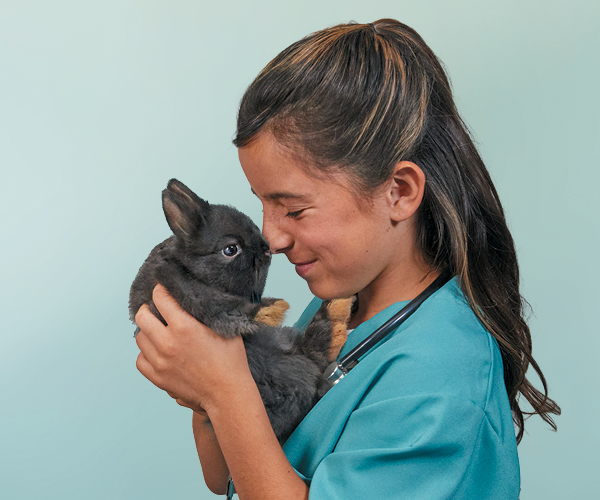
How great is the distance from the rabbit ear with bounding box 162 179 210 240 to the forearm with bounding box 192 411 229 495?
22.9 inches

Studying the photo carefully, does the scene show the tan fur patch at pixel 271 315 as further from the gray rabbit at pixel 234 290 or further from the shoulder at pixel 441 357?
the shoulder at pixel 441 357

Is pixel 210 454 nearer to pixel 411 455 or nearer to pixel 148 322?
pixel 148 322

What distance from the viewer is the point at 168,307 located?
54.0 inches

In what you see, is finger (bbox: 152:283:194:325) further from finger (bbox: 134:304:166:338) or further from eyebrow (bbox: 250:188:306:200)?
eyebrow (bbox: 250:188:306:200)

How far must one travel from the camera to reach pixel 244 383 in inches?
52.1

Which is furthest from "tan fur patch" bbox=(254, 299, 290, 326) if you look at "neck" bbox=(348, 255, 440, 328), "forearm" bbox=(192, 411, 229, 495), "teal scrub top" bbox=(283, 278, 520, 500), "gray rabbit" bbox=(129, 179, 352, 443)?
"forearm" bbox=(192, 411, 229, 495)

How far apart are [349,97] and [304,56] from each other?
15 centimetres

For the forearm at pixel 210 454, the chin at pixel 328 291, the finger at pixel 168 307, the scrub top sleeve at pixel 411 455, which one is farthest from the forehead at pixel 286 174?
the forearm at pixel 210 454

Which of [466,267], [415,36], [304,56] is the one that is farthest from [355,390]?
[415,36]

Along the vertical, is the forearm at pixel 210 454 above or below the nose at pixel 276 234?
below

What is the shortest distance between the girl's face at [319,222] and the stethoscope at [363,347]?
0.40ft

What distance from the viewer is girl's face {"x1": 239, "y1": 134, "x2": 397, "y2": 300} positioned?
1.32 metres

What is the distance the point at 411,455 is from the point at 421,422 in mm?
70

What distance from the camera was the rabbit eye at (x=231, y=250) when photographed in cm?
141
